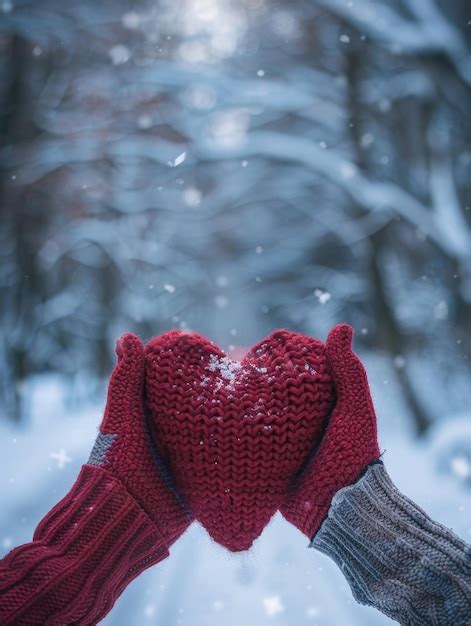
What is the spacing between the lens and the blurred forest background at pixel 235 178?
1.78 m

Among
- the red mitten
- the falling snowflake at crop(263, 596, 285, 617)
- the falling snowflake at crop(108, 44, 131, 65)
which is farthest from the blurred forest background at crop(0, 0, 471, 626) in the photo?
the red mitten

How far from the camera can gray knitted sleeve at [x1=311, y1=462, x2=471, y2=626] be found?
42 centimetres

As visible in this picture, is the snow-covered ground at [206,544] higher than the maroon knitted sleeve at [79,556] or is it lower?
lower

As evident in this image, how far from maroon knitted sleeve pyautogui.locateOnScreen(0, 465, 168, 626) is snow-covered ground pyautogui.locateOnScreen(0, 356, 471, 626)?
57cm

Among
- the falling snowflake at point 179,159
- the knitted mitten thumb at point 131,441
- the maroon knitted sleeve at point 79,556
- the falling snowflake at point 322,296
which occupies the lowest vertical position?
the falling snowflake at point 322,296

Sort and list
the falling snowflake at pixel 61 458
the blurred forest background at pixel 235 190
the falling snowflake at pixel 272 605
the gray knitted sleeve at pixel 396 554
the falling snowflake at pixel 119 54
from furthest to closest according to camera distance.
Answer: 1. the falling snowflake at pixel 119 54
2. the blurred forest background at pixel 235 190
3. the falling snowflake at pixel 61 458
4. the falling snowflake at pixel 272 605
5. the gray knitted sleeve at pixel 396 554

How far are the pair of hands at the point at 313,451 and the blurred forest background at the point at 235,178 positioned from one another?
4.25 ft

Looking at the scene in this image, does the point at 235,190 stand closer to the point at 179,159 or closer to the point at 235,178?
the point at 235,178

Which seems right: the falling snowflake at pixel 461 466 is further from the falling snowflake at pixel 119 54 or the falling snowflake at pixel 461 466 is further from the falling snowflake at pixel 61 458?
the falling snowflake at pixel 119 54

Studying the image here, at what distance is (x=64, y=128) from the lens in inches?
73.0

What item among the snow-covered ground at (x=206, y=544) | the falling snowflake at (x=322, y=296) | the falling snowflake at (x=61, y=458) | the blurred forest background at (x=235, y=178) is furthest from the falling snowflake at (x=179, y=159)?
the falling snowflake at (x=61, y=458)

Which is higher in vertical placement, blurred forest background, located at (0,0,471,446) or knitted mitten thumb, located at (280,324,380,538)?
knitted mitten thumb, located at (280,324,380,538)

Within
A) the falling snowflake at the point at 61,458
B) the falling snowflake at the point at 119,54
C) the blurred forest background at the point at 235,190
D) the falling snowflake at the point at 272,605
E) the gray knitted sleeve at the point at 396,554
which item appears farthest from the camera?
the falling snowflake at the point at 119,54

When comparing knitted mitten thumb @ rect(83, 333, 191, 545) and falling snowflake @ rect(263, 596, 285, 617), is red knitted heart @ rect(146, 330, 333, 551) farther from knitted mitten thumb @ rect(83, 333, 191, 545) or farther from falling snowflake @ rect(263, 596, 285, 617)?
falling snowflake @ rect(263, 596, 285, 617)
